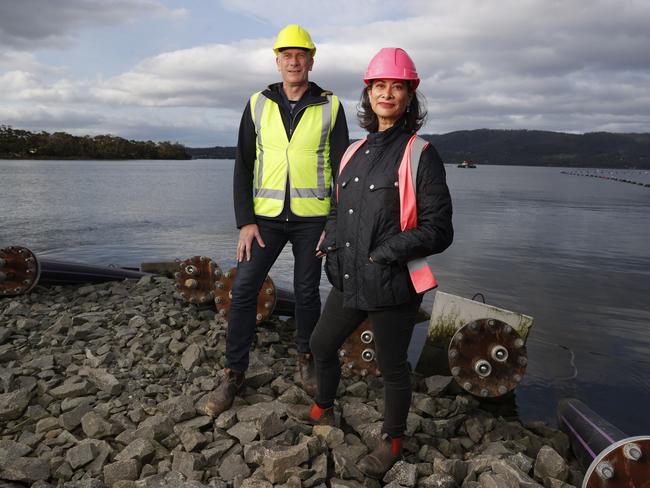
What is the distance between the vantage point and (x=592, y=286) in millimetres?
11930

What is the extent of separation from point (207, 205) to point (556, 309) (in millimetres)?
26228

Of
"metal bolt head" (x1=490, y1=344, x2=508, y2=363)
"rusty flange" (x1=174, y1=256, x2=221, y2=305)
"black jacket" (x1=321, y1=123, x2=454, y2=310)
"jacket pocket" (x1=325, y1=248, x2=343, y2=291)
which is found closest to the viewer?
"black jacket" (x1=321, y1=123, x2=454, y2=310)

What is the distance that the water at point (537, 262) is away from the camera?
6.47 metres

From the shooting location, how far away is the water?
6.47 metres

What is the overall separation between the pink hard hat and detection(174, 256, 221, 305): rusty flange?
403 cm

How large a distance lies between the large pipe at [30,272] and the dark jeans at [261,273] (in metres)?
4.31

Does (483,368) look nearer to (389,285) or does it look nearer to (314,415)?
(314,415)

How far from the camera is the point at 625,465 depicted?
2910 mm

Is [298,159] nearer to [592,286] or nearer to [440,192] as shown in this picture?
[440,192]

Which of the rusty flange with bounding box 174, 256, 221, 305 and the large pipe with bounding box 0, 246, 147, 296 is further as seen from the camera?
the large pipe with bounding box 0, 246, 147, 296

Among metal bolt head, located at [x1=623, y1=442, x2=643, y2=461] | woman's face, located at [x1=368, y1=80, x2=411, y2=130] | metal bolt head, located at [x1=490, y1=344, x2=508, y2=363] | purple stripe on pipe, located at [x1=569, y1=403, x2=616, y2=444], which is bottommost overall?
purple stripe on pipe, located at [x1=569, y1=403, x2=616, y2=444]

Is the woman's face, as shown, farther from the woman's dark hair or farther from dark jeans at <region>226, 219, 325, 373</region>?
dark jeans at <region>226, 219, 325, 373</region>

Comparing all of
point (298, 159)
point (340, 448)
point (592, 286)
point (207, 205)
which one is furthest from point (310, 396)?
point (207, 205)

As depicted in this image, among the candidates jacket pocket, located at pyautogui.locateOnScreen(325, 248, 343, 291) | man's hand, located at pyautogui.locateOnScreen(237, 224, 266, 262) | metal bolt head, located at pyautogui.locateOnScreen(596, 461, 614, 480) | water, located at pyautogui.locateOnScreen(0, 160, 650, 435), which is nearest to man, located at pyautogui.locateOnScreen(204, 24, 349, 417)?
man's hand, located at pyautogui.locateOnScreen(237, 224, 266, 262)
